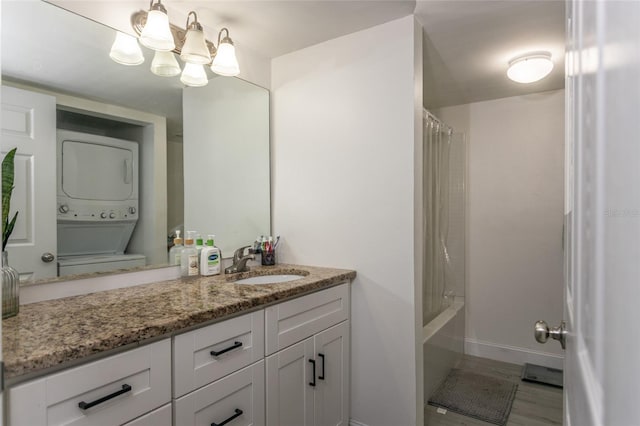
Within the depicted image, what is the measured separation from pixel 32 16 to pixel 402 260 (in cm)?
190

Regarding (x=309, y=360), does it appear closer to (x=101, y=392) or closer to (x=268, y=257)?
(x=268, y=257)

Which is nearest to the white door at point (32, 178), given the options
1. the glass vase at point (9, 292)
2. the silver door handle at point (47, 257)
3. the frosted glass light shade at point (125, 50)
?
the silver door handle at point (47, 257)

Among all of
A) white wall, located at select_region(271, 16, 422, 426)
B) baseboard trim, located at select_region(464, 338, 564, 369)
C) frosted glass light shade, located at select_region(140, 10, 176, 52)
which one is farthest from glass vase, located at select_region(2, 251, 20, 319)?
baseboard trim, located at select_region(464, 338, 564, 369)

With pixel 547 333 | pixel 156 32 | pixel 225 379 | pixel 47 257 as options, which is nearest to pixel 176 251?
pixel 47 257

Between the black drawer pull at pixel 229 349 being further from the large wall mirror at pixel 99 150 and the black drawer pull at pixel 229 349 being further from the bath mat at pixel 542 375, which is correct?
the bath mat at pixel 542 375

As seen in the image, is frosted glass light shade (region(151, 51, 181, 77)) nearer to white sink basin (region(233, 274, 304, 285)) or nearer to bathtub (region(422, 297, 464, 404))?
white sink basin (region(233, 274, 304, 285))

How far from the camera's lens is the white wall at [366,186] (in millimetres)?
1923

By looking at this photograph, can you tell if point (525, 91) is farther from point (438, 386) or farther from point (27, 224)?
point (27, 224)

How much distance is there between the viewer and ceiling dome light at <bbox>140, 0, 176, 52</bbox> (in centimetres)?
158

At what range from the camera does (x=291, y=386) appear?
1.61 m

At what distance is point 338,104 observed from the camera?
214 centimetres

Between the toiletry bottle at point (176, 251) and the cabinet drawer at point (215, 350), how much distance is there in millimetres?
645

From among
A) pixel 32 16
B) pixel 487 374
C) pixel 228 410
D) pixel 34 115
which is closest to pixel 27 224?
pixel 34 115

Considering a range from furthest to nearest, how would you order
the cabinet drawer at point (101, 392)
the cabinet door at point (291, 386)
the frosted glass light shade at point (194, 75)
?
the frosted glass light shade at point (194, 75) → the cabinet door at point (291, 386) → the cabinet drawer at point (101, 392)
